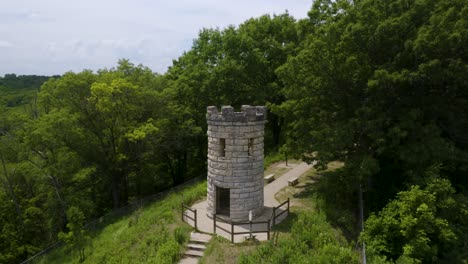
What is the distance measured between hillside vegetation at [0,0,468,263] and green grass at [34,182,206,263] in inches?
67.0

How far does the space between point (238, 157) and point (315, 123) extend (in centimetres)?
549

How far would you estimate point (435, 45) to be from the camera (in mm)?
14289

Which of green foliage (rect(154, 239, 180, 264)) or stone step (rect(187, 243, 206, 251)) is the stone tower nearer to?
stone step (rect(187, 243, 206, 251))

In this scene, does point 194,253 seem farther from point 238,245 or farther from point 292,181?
point 292,181

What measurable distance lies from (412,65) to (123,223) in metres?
16.8

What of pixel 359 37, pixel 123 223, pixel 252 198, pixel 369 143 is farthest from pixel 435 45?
pixel 123 223

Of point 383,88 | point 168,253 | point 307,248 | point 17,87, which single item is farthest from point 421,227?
point 17,87

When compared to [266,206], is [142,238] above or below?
below

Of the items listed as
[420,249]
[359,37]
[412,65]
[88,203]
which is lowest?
[88,203]

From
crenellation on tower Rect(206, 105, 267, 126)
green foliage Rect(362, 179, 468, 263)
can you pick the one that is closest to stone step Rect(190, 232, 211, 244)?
crenellation on tower Rect(206, 105, 267, 126)

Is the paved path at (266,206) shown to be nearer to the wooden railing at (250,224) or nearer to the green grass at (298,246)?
the wooden railing at (250,224)

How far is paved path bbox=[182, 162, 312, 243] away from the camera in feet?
48.1

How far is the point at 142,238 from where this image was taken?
1520cm

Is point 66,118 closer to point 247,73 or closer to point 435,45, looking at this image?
point 247,73
